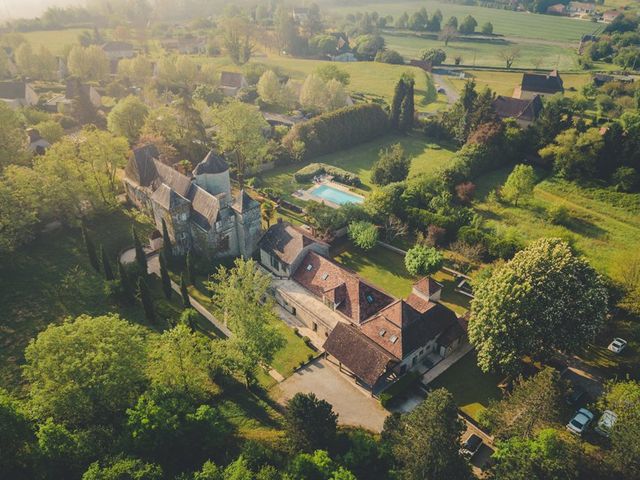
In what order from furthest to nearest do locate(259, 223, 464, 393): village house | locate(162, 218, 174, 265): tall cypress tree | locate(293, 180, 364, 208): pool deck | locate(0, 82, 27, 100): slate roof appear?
locate(0, 82, 27, 100): slate roof
locate(293, 180, 364, 208): pool deck
locate(162, 218, 174, 265): tall cypress tree
locate(259, 223, 464, 393): village house

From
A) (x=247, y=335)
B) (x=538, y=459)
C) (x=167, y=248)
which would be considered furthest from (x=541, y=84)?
(x=538, y=459)

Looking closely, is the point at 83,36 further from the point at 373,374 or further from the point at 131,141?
the point at 373,374

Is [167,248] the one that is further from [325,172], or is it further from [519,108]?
[519,108]

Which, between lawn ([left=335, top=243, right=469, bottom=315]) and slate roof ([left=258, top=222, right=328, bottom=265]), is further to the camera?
lawn ([left=335, top=243, right=469, bottom=315])

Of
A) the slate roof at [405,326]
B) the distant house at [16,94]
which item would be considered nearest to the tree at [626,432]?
the slate roof at [405,326]

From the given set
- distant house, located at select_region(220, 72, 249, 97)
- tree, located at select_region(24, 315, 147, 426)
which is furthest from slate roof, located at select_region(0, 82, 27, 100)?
tree, located at select_region(24, 315, 147, 426)

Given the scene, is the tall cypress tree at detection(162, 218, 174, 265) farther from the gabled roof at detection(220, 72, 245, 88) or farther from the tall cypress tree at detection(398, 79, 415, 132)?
the gabled roof at detection(220, 72, 245, 88)

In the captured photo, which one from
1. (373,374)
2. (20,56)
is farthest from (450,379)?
(20,56)
